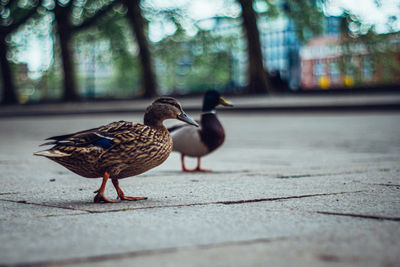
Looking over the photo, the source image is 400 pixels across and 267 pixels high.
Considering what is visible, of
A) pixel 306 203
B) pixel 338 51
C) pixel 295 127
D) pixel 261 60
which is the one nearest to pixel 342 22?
pixel 338 51

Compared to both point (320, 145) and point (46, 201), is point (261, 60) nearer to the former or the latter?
point (320, 145)

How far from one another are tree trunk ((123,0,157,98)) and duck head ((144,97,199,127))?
78.0ft

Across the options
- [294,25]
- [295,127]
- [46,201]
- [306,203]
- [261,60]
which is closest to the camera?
[306,203]

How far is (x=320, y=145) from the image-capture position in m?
8.47

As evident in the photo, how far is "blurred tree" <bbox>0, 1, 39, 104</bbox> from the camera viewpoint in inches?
1183

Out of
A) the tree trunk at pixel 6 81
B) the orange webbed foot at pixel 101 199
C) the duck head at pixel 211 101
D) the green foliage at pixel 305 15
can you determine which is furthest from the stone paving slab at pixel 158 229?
the tree trunk at pixel 6 81

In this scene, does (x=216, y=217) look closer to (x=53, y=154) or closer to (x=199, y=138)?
(x=53, y=154)

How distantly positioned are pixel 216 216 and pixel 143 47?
2577 cm

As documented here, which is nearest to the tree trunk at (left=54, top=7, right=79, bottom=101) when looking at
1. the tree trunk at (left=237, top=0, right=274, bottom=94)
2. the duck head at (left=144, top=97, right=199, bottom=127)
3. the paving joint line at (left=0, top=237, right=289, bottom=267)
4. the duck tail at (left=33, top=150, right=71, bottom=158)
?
the tree trunk at (left=237, top=0, right=274, bottom=94)

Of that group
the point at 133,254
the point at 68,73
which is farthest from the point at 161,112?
the point at 68,73

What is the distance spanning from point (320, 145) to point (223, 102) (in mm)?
2716

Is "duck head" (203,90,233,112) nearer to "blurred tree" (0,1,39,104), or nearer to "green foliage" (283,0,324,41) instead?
"green foliage" (283,0,324,41)

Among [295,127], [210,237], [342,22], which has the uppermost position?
[342,22]

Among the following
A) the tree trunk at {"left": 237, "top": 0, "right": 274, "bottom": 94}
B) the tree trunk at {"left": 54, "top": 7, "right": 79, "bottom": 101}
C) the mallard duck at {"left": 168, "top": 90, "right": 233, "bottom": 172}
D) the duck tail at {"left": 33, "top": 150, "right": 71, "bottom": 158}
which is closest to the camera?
the duck tail at {"left": 33, "top": 150, "right": 71, "bottom": 158}
